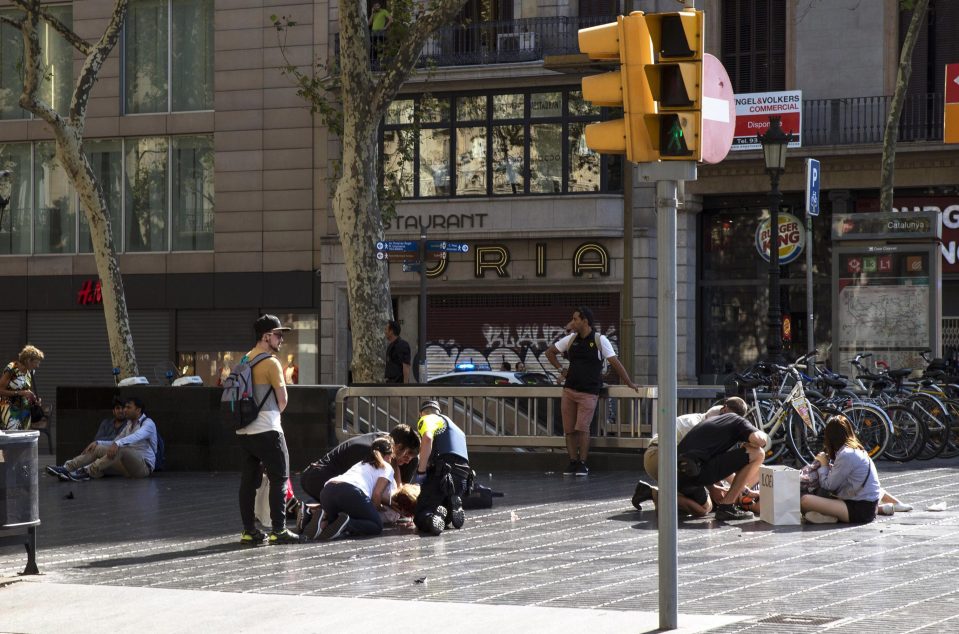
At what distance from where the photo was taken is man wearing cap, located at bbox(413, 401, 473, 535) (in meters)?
12.5

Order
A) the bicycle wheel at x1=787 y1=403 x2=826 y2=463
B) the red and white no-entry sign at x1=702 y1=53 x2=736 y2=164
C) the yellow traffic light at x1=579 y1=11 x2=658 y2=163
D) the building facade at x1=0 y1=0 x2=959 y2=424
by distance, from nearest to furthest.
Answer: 1. the yellow traffic light at x1=579 y1=11 x2=658 y2=163
2. the red and white no-entry sign at x1=702 y1=53 x2=736 y2=164
3. the bicycle wheel at x1=787 y1=403 x2=826 y2=463
4. the building facade at x1=0 y1=0 x2=959 y2=424

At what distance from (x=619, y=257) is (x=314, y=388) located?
47.1 ft

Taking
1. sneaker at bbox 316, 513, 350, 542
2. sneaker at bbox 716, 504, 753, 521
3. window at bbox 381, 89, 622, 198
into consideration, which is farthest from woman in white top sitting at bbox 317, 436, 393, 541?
window at bbox 381, 89, 622, 198

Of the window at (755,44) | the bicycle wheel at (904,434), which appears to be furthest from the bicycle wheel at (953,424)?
the window at (755,44)

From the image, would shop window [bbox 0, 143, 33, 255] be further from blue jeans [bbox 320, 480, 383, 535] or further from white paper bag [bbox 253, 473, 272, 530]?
blue jeans [bbox 320, 480, 383, 535]

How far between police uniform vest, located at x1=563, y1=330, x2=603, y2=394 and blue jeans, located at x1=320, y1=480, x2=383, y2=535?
5.62m

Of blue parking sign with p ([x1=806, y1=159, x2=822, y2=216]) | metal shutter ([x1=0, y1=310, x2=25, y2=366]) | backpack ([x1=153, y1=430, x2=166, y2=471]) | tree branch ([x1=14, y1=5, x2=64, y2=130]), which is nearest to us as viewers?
backpack ([x1=153, y1=430, x2=166, y2=471])

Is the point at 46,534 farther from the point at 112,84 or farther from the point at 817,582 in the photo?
the point at 112,84

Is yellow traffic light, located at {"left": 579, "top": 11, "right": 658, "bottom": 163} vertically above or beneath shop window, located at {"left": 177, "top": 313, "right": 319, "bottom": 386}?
above

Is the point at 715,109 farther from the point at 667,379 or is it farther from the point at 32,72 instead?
the point at 32,72

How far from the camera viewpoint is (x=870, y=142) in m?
31.5

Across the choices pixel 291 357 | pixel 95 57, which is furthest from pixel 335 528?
pixel 291 357

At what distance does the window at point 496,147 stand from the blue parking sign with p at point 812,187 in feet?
37.4

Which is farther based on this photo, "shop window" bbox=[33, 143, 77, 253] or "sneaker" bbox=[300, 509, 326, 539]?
"shop window" bbox=[33, 143, 77, 253]
